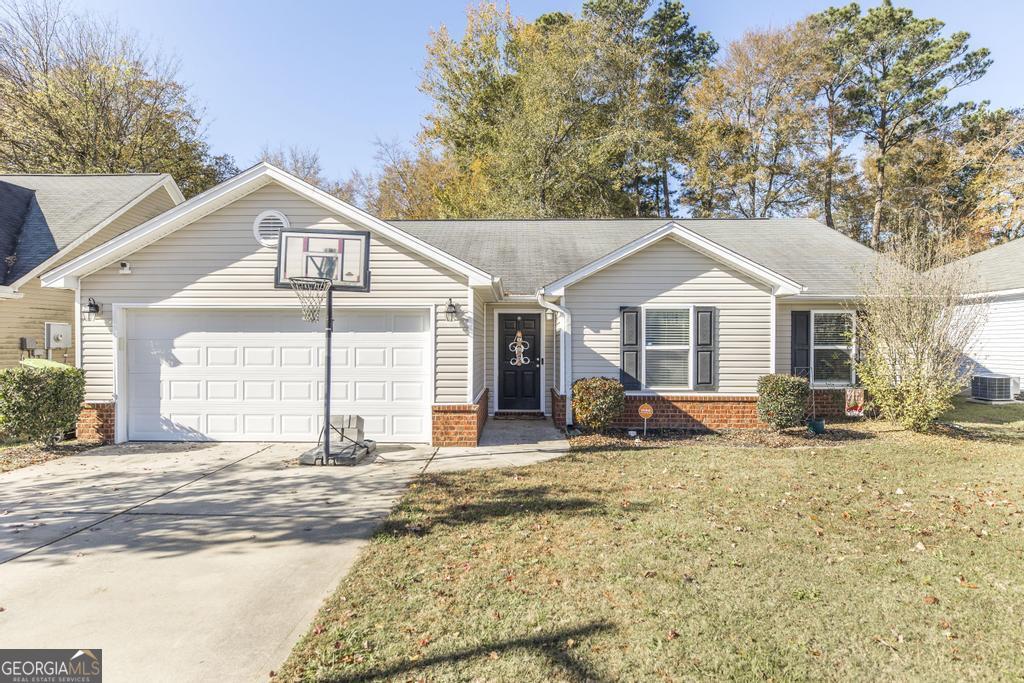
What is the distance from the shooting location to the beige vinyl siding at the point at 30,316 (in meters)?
9.48

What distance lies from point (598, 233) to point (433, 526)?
10422mm

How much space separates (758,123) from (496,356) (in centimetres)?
1915

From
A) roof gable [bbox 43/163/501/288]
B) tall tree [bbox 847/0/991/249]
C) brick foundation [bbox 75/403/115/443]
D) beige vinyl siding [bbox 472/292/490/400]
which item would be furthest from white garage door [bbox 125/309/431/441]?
tall tree [bbox 847/0/991/249]

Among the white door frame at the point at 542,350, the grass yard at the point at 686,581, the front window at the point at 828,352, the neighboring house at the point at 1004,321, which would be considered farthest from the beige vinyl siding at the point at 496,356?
the neighboring house at the point at 1004,321

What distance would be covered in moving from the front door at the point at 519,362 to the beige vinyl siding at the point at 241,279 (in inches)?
122

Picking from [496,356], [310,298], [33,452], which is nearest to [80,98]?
[33,452]

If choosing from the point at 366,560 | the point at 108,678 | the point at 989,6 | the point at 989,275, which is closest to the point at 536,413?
the point at 366,560

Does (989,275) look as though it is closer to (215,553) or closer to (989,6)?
(989,6)

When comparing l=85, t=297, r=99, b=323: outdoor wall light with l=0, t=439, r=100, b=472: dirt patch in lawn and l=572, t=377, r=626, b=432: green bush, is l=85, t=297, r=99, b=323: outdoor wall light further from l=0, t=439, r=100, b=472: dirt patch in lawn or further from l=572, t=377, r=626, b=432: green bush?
l=572, t=377, r=626, b=432: green bush

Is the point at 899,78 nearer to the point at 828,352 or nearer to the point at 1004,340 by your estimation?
the point at 1004,340

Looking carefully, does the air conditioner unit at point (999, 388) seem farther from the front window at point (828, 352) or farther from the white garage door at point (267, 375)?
the white garage door at point (267, 375)

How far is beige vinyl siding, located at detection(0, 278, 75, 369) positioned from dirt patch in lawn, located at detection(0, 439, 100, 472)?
266 centimetres

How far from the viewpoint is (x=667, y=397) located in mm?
9250

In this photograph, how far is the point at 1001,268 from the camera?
14.2 metres
